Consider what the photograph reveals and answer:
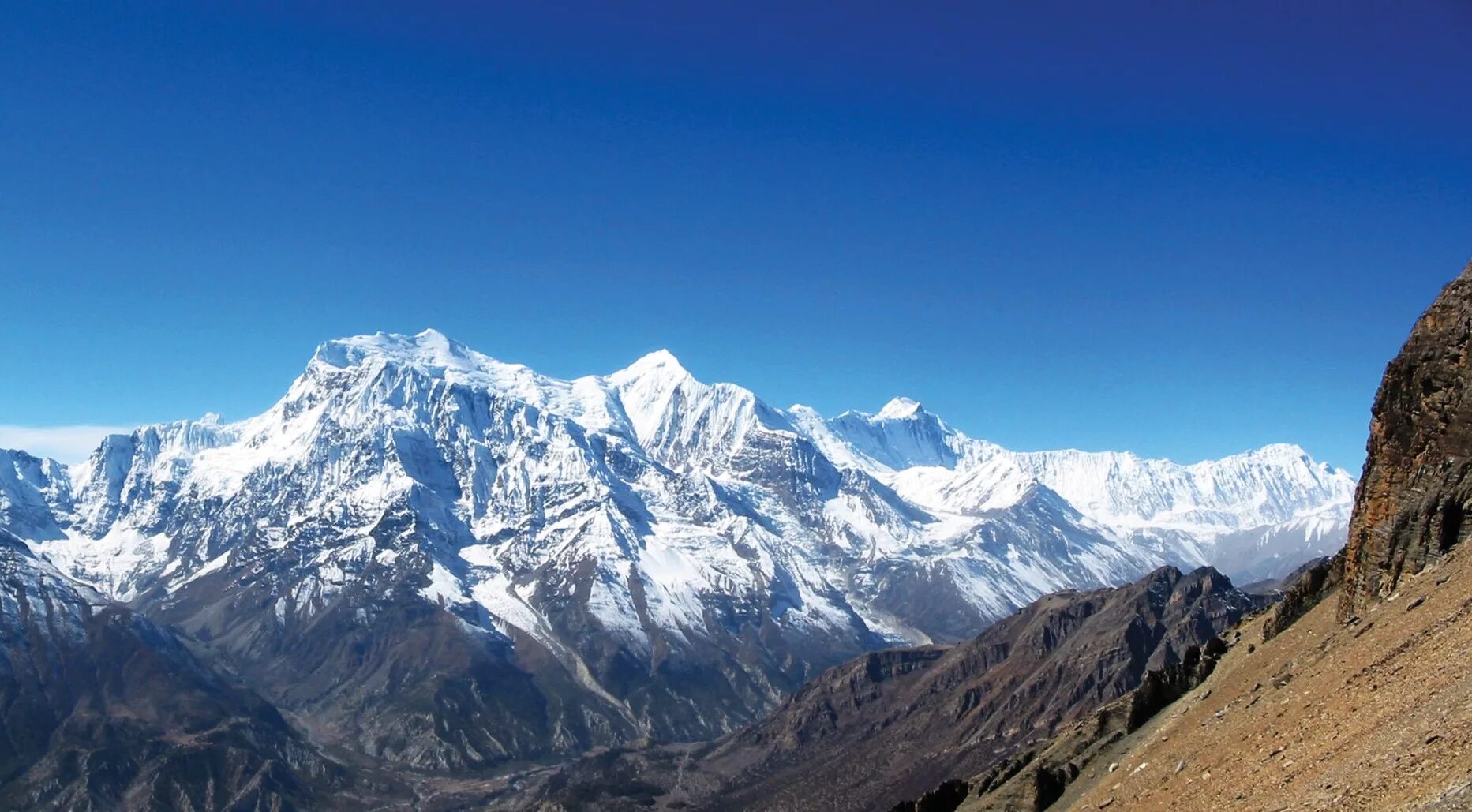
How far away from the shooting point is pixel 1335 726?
50.7 metres

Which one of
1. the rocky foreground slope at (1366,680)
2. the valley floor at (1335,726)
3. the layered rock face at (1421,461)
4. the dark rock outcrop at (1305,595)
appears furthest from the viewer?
the dark rock outcrop at (1305,595)

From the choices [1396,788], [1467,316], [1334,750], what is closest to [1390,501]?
[1467,316]

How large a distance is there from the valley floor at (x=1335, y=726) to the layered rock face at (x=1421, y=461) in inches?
128

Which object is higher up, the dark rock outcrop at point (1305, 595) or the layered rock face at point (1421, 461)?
the layered rock face at point (1421, 461)

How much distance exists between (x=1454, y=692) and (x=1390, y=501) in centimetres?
3020

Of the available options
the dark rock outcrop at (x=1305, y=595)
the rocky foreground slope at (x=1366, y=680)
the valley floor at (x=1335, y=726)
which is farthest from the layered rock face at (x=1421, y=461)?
the dark rock outcrop at (x=1305, y=595)

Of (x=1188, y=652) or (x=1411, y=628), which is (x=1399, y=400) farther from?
(x=1188, y=652)

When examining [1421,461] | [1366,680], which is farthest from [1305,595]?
[1366,680]

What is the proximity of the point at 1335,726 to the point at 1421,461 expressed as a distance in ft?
89.7

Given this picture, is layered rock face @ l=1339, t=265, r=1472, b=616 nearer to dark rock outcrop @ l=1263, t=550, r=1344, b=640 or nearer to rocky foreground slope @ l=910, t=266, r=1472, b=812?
rocky foreground slope @ l=910, t=266, r=1472, b=812

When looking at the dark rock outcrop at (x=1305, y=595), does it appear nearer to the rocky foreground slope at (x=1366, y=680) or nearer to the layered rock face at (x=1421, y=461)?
the rocky foreground slope at (x=1366, y=680)

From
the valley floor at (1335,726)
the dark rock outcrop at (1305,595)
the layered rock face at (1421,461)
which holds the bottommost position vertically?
the valley floor at (1335,726)

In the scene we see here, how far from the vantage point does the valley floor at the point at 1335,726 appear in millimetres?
40281

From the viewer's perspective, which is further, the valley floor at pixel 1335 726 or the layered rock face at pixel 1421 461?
the layered rock face at pixel 1421 461
